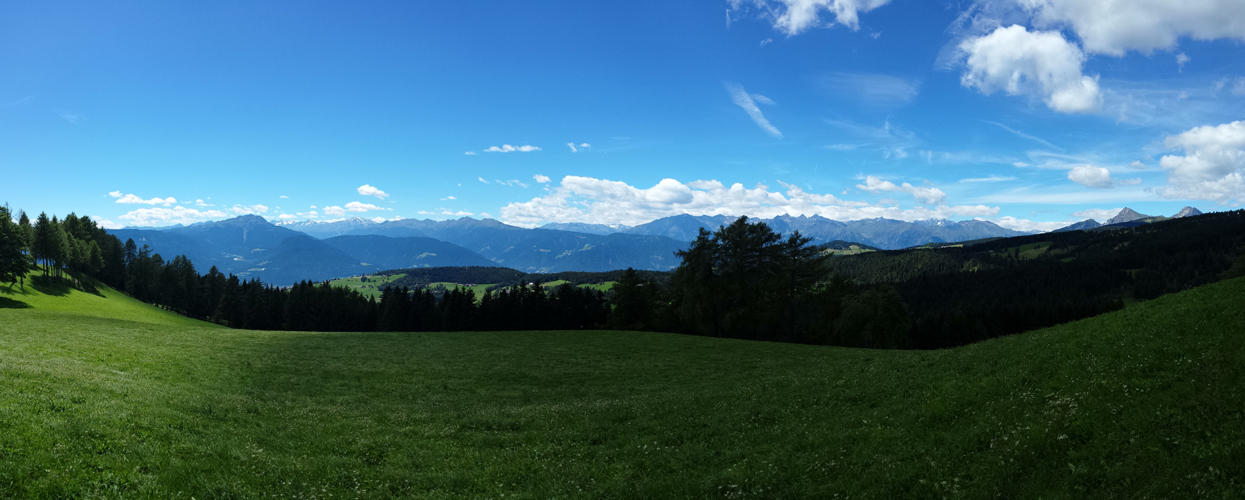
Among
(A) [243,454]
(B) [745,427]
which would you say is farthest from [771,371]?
(A) [243,454]

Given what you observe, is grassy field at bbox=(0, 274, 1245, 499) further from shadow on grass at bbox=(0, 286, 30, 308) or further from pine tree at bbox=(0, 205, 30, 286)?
pine tree at bbox=(0, 205, 30, 286)

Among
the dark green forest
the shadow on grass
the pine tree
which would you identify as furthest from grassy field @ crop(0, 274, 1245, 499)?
the pine tree

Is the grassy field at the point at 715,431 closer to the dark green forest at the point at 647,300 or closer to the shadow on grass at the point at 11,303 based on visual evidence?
the dark green forest at the point at 647,300

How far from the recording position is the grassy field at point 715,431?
30.7ft

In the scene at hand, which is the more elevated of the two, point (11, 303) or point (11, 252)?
point (11, 252)

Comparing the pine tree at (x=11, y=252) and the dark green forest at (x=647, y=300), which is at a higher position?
the pine tree at (x=11, y=252)

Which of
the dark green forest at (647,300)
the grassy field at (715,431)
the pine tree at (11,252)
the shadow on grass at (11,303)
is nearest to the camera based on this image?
the grassy field at (715,431)

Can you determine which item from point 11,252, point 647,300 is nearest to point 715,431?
point 647,300

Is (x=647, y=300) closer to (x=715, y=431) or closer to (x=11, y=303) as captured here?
(x=715, y=431)

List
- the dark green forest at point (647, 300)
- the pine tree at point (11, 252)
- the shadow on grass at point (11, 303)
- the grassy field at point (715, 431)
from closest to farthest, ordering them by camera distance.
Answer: the grassy field at point (715, 431) → the dark green forest at point (647, 300) → the shadow on grass at point (11, 303) → the pine tree at point (11, 252)

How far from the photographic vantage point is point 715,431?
16.1 m

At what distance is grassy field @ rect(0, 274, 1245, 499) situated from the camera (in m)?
9.35

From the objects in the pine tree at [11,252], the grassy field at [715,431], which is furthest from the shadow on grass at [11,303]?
the grassy field at [715,431]

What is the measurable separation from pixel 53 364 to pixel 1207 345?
4210 cm
